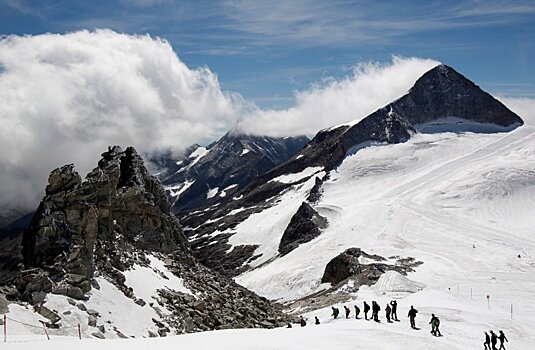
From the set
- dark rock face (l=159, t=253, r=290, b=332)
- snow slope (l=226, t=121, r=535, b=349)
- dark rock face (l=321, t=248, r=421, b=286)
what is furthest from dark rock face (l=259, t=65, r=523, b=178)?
dark rock face (l=159, t=253, r=290, b=332)

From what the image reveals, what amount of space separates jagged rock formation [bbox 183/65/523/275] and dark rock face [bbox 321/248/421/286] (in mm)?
69520

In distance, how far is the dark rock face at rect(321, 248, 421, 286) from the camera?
204ft

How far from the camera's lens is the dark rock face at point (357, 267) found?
62106 millimetres

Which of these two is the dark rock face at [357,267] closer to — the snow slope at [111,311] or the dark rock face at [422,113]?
the snow slope at [111,311]

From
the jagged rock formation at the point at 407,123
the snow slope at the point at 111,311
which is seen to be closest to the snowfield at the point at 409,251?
the snow slope at the point at 111,311

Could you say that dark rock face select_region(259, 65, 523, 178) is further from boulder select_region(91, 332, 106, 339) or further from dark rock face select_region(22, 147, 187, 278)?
boulder select_region(91, 332, 106, 339)

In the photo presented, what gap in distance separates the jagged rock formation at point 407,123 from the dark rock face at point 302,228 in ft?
99.7

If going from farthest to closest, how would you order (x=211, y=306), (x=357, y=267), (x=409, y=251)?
(x=409, y=251), (x=357, y=267), (x=211, y=306)

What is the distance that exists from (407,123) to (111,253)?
5575 inches

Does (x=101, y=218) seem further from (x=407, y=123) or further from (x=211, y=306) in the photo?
(x=407, y=123)

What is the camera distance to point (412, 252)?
78.2 m

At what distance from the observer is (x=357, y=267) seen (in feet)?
223

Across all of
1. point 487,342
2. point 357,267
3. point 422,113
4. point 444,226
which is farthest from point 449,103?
point 487,342

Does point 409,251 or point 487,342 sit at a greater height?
point 409,251
